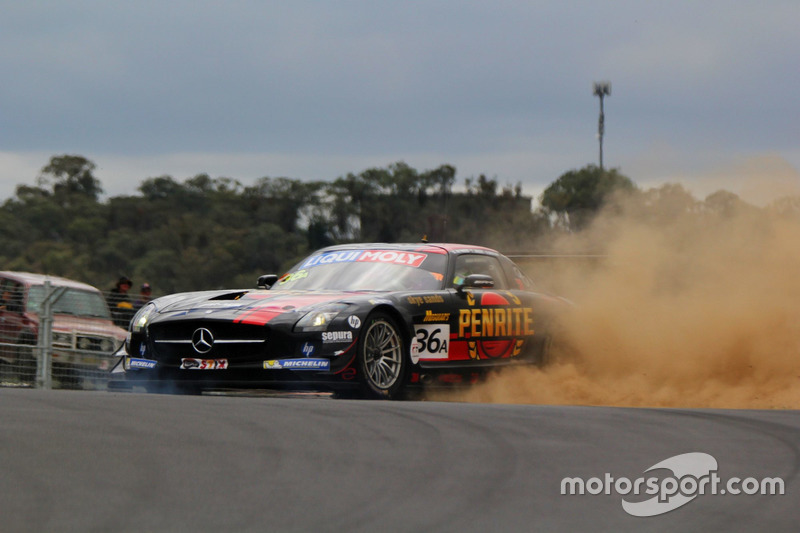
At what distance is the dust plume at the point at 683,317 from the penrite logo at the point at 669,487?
5178 mm

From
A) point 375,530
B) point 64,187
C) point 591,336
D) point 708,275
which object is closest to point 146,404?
point 375,530

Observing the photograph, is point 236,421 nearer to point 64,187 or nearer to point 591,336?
point 591,336

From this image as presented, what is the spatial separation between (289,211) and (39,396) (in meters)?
54.4

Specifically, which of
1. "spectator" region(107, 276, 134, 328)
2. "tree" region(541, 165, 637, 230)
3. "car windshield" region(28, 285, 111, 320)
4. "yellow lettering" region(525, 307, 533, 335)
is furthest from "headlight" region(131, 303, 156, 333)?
"tree" region(541, 165, 637, 230)

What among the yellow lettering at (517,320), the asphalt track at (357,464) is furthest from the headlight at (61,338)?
the asphalt track at (357,464)

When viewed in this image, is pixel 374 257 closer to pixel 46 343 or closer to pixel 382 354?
pixel 382 354

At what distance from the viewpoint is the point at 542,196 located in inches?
2311

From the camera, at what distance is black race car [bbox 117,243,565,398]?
323 inches

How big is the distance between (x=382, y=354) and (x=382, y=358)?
30 millimetres

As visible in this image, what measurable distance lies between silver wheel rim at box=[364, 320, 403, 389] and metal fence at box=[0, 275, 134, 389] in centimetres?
444

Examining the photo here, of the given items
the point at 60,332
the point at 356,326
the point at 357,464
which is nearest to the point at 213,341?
the point at 356,326

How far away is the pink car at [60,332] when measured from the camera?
13133mm

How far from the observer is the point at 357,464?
14.8 ft

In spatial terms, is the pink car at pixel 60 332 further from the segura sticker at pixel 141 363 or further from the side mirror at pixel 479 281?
the side mirror at pixel 479 281
